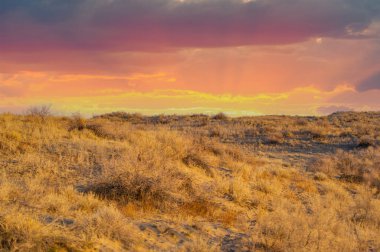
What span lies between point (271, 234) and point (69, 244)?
399cm

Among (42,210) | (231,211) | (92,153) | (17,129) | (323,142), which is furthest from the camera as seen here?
(323,142)

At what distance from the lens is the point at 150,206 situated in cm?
965

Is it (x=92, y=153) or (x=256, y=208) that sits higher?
(x=92, y=153)

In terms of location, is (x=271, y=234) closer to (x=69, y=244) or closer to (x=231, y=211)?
(x=231, y=211)

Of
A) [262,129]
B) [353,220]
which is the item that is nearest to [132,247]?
[353,220]

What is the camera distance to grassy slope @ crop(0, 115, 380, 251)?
7129mm

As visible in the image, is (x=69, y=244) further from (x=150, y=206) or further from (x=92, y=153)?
(x=92, y=153)

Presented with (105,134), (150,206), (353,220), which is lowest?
(353,220)

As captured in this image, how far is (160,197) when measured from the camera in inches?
398

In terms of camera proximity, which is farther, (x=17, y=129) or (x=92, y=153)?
(x=17, y=129)

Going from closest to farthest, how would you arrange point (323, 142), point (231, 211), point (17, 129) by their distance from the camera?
point (231, 211), point (17, 129), point (323, 142)

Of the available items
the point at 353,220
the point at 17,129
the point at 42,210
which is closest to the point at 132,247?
the point at 42,210

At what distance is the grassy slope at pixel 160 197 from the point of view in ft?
23.4

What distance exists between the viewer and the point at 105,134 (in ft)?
60.6
